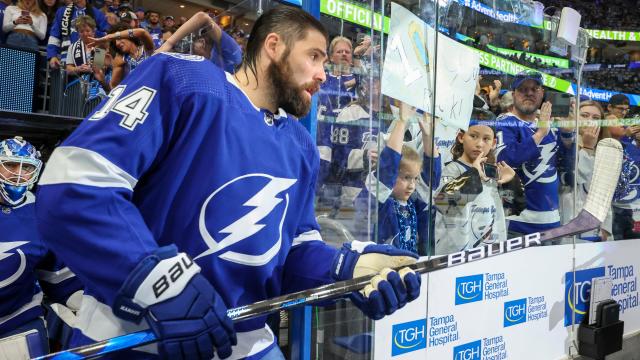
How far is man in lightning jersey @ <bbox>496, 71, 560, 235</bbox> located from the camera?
2562mm

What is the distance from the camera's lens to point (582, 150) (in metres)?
3.16

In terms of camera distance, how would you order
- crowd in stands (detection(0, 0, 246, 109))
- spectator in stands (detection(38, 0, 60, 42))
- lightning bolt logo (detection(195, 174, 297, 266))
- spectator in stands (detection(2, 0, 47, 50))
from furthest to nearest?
spectator in stands (detection(38, 0, 60, 42)), spectator in stands (detection(2, 0, 47, 50)), crowd in stands (detection(0, 0, 246, 109)), lightning bolt logo (detection(195, 174, 297, 266))

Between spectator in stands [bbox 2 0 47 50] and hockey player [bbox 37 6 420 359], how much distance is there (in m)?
3.86

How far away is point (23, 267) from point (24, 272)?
27mm

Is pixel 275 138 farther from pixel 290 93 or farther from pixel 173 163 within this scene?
pixel 173 163

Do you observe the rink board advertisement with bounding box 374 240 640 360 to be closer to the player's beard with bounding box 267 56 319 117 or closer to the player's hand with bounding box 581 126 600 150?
the player's hand with bounding box 581 126 600 150

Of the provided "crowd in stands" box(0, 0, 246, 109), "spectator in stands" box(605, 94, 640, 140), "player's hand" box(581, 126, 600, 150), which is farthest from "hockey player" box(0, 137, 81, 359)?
"spectator in stands" box(605, 94, 640, 140)

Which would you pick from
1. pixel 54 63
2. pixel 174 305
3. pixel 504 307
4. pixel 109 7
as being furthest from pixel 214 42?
pixel 109 7

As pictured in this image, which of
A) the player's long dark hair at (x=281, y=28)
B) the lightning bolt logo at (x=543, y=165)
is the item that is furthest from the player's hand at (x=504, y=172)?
the player's long dark hair at (x=281, y=28)

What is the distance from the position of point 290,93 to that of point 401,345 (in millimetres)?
1215

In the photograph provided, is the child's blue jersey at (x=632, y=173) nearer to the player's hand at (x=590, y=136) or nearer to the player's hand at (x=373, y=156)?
the player's hand at (x=590, y=136)

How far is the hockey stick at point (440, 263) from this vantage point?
0.80m

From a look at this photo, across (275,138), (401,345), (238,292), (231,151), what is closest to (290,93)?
(275,138)

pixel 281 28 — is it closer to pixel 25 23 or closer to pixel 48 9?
pixel 25 23
